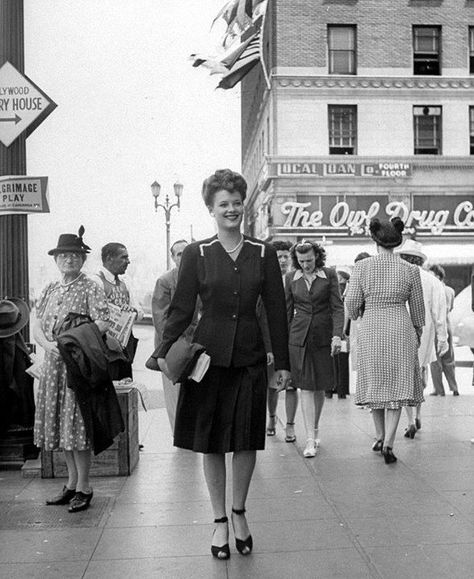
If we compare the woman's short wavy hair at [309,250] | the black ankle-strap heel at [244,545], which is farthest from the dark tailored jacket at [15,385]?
the black ankle-strap heel at [244,545]

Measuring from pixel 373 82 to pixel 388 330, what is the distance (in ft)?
47.8

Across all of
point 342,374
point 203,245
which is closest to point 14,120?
point 203,245

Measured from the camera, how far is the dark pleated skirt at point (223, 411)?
4309 millimetres

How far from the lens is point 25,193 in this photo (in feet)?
21.5

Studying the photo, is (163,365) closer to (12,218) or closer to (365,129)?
(12,218)

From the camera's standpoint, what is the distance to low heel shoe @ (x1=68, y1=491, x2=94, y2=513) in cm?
514

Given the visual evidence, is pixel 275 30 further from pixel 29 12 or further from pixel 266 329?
pixel 266 329

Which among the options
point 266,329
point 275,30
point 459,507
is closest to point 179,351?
point 266,329

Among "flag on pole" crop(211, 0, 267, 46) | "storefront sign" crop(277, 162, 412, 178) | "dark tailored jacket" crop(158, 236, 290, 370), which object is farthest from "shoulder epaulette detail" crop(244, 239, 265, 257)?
"storefront sign" crop(277, 162, 412, 178)

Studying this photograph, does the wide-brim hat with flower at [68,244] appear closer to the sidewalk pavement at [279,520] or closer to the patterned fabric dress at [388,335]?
the sidewalk pavement at [279,520]

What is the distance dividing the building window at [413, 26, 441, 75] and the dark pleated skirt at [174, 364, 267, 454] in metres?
15.3

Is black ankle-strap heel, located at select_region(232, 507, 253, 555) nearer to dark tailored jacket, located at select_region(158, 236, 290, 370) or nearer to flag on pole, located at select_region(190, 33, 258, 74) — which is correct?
dark tailored jacket, located at select_region(158, 236, 290, 370)

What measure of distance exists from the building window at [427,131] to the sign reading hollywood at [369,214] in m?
1.74

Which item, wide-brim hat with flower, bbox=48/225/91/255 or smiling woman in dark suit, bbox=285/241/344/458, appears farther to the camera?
smiling woman in dark suit, bbox=285/241/344/458
